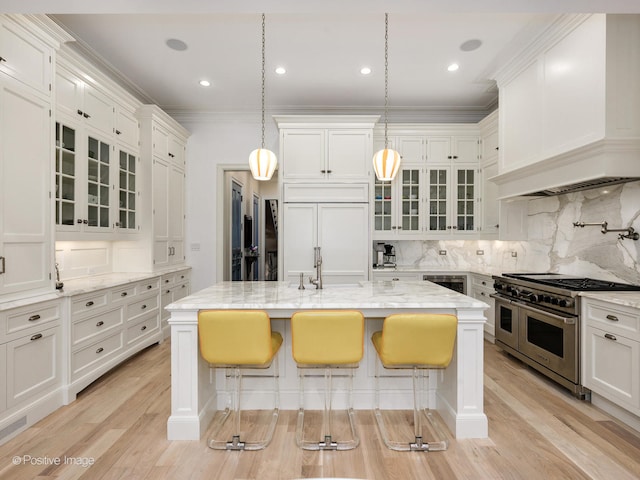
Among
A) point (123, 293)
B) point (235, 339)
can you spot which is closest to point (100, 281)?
point (123, 293)

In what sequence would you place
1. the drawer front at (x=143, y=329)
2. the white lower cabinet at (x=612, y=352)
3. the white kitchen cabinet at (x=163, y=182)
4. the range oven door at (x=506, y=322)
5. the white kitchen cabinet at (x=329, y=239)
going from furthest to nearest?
the white kitchen cabinet at (x=329, y=239) < the white kitchen cabinet at (x=163, y=182) < the drawer front at (x=143, y=329) < the range oven door at (x=506, y=322) < the white lower cabinet at (x=612, y=352)

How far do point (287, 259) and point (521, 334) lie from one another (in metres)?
2.73

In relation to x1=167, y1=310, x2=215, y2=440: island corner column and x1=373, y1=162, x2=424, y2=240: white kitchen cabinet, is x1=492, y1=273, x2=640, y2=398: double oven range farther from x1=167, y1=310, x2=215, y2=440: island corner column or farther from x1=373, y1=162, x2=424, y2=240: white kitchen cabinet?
x1=167, y1=310, x2=215, y2=440: island corner column

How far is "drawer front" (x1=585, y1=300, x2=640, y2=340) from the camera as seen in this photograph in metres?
2.37

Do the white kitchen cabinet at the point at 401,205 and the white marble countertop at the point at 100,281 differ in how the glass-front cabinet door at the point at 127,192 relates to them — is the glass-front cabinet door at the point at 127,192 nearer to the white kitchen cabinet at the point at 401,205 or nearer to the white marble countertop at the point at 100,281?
the white marble countertop at the point at 100,281

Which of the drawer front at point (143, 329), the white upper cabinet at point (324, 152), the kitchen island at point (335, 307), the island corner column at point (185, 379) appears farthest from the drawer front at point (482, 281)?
the drawer front at point (143, 329)

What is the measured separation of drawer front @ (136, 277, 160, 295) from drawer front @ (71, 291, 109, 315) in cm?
56

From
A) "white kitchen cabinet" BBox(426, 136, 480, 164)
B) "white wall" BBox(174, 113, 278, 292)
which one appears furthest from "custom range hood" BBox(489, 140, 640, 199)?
"white wall" BBox(174, 113, 278, 292)

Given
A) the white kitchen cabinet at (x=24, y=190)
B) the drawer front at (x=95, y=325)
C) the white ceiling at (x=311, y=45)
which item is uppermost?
the white ceiling at (x=311, y=45)

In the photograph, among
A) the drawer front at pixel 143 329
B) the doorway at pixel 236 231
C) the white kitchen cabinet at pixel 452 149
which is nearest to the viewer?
the drawer front at pixel 143 329

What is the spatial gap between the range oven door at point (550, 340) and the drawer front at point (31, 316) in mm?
4057

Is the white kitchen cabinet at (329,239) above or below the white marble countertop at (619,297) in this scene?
above

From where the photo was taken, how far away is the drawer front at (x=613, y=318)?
2.37 m

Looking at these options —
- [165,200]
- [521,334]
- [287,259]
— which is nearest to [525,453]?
[521,334]
